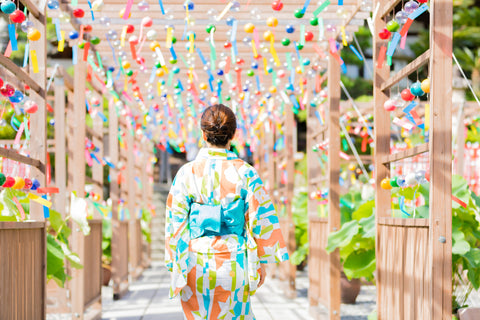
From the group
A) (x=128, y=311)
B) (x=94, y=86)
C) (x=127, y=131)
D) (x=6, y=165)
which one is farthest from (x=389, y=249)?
(x=127, y=131)

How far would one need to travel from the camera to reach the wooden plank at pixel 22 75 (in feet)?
11.1

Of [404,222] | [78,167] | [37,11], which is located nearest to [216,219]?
[404,222]

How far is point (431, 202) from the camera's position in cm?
289

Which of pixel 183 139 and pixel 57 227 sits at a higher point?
pixel 183 139

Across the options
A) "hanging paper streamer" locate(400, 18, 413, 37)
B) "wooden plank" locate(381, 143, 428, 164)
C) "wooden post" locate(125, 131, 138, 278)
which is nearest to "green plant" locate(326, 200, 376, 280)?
"wooden plank" locate(381, 143, 428, 164)

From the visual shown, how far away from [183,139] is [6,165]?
5793mm

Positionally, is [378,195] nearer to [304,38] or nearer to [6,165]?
[304,38]

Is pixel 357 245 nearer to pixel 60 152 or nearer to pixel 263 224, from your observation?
pixel 263 224

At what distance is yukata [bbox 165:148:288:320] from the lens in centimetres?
305

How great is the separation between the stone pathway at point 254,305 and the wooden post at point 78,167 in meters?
0.81

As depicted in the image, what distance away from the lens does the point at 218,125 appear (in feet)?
10.2

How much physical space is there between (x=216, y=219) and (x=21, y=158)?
1.17 metres

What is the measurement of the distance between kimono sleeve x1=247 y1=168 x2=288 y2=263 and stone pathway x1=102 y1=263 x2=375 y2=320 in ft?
10.5

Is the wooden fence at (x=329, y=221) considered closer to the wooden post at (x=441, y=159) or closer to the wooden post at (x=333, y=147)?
the wooden post at (x=333, y=147)
